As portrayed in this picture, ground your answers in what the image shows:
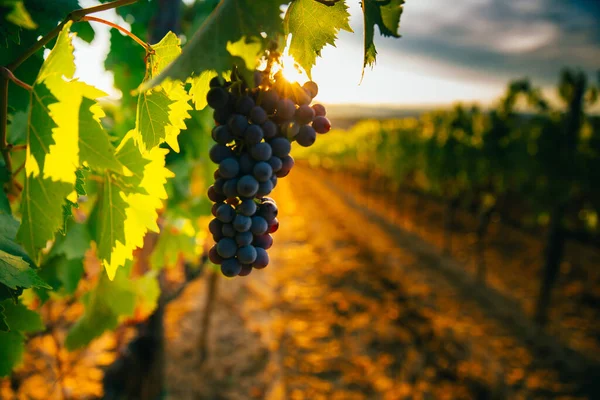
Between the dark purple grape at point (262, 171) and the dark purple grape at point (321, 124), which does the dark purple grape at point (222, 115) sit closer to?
the dark purple grape at point (262, 171)

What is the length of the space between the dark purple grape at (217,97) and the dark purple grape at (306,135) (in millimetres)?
206

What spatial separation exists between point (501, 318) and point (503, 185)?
14.5 feet

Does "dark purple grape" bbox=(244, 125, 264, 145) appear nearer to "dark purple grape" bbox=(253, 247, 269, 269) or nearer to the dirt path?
"dark purple grape" bbox=(253, 247, 269, 269)

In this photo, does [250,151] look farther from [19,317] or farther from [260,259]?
[19,317]

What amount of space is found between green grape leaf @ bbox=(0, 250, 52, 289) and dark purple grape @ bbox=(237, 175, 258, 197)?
50cm

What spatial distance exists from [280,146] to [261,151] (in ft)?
→ 0.21

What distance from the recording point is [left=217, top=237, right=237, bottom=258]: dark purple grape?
3.18ft

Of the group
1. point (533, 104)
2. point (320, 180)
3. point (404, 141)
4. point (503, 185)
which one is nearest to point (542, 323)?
point (503, 185)

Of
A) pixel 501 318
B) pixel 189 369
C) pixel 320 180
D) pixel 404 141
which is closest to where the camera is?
pixel 189 369

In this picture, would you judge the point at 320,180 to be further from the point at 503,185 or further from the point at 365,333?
the point at 365,333

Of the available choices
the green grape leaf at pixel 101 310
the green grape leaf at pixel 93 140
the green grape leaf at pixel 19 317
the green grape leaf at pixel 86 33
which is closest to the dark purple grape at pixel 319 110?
the green grape leaf at pixel 93 140

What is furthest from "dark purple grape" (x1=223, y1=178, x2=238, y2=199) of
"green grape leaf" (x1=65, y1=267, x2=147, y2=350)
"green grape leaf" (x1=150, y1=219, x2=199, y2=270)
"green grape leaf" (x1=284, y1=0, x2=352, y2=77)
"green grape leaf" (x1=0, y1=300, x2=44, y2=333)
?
"green grape leaf" (x1=150, y1=219, x2=199, y2=270)

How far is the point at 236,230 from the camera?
0.99 meters

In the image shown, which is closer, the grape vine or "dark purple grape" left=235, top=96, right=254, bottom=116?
A: the grape vine
